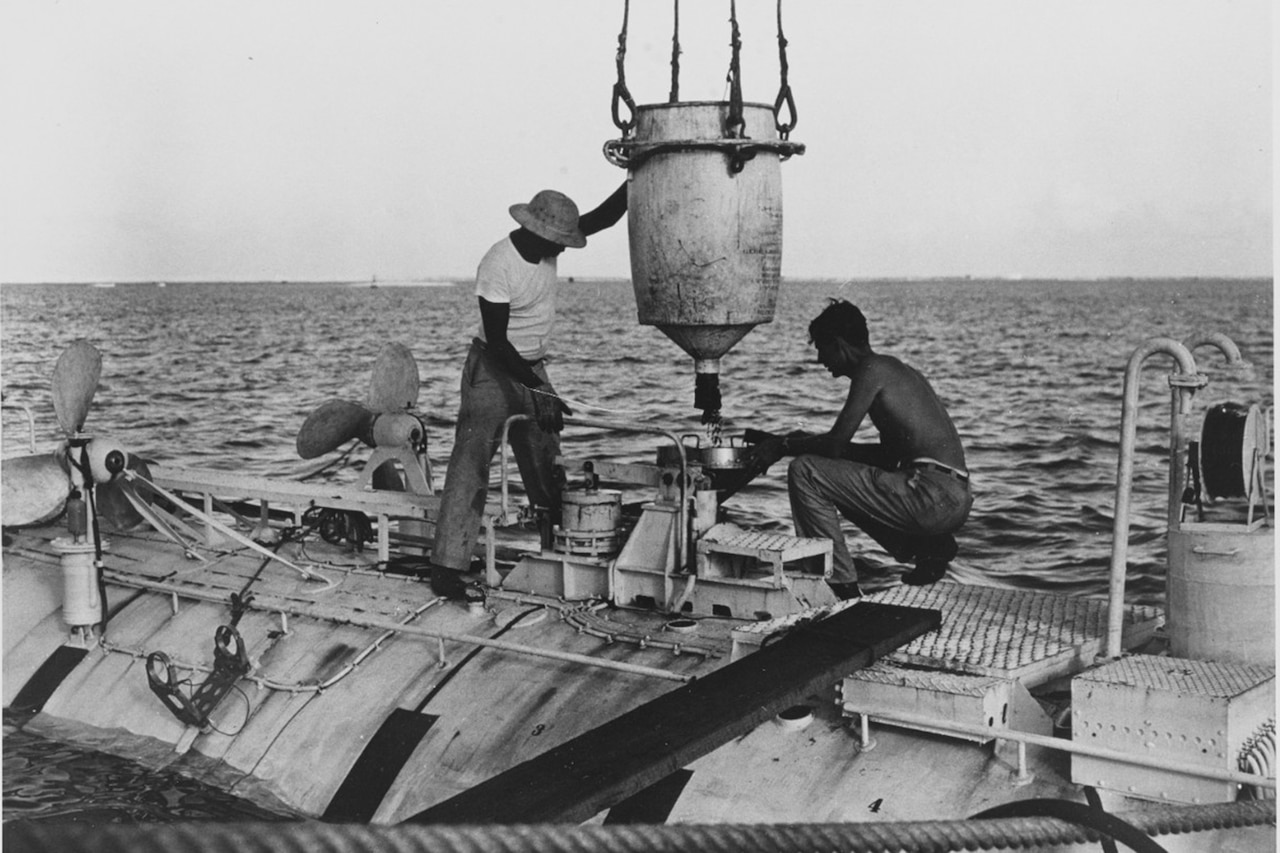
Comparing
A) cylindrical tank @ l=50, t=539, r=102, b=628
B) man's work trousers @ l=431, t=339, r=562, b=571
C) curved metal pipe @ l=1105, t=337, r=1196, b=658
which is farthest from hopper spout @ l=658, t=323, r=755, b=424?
cylindrical tank @ l=50, t=539, r=102, b=628

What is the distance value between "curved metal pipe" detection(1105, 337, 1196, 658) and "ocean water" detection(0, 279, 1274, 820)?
59 centimetres

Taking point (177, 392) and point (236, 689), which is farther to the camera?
point (177, 392)

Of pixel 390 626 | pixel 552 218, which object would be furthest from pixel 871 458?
pixel 390 626

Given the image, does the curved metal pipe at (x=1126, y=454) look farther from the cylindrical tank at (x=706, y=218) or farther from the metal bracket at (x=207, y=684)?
the metal bracket at (x=207, y=684)

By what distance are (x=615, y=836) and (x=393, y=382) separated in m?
8.87

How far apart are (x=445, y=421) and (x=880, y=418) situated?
25075 millimetres

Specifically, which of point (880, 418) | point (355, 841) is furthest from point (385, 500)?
point (355, 841)

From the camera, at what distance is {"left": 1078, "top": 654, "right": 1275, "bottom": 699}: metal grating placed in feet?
21.0

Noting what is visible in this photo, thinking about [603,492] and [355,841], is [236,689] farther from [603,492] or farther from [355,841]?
[355,841]

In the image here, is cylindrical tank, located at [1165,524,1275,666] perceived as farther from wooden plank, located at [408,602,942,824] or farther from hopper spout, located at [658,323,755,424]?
hopper spout, located at [658,323,755,424]

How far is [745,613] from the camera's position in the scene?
369 inches

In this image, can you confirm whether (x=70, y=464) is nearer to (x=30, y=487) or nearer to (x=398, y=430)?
(x=30, y=487)

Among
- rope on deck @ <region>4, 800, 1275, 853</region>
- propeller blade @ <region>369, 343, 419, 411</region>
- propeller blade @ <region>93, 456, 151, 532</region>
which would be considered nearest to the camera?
rope on deck @ <region>4, 800, 1275, 853</region>

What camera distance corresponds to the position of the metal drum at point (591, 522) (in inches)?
398
